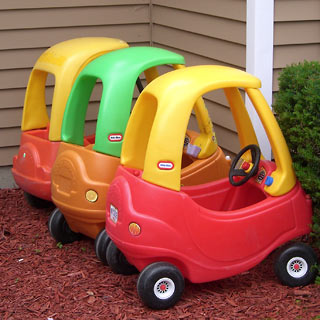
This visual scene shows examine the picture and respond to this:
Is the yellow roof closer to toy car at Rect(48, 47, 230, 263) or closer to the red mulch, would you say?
toy car at Rect(48, 47, 230, 263)

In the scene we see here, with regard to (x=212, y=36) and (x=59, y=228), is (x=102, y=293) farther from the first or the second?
(x=212, y=36)

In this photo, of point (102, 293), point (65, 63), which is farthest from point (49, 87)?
point (102, 293)

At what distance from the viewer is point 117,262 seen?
4.80m

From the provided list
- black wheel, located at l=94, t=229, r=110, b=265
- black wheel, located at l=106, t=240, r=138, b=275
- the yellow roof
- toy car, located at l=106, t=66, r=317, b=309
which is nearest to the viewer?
toy car, located at l=106, t=66, r=317, b=309

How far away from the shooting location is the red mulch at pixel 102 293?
4289 millimetres

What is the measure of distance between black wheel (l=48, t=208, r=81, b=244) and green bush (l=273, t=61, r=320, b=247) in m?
1.78

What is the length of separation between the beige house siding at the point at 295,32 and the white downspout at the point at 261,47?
56mm

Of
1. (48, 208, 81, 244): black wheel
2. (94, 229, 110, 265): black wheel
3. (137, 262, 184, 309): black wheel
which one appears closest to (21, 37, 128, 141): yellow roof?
(48, 208, 81, 244): black wheel

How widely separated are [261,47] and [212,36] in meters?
0.72

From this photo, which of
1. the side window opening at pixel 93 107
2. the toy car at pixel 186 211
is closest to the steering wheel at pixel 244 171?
the toy car at pixel 186 211

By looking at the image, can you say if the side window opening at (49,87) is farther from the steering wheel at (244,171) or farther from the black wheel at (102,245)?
the steering wheel at (244,171)

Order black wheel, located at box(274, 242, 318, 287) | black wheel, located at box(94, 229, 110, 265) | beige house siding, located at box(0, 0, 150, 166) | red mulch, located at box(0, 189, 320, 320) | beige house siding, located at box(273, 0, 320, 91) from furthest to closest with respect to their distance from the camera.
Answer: beige house siding, located at box(0, 0, 150, 166), beige house siding, located at box(273, 0, 320, 91), black wheel, located at box(94, 229, 110, 265), black wheel, located at box(274, 242, 318, 287), red mulch, located at box(0, 189, 320, 320)

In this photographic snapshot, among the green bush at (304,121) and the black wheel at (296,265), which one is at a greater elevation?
the green bush at (304,121)

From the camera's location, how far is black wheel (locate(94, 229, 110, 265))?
4902 millimetres
